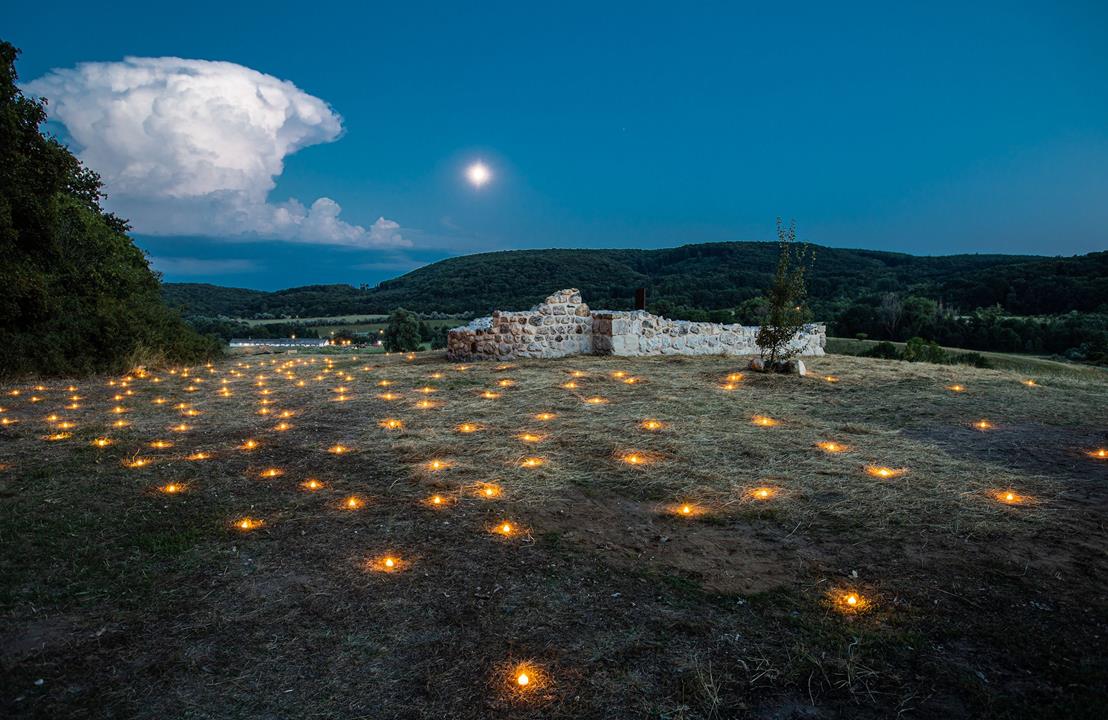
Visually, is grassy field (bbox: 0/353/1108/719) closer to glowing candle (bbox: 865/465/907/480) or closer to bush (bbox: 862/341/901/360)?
glowing candle (bbox: 865/465/907/480)

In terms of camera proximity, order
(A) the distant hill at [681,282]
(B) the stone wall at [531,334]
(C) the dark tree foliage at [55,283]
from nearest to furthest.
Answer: (C) the dark tree foliage at [55,283] → (B) the stone wall at [531,334] → (A) the distant hill at [681,282]

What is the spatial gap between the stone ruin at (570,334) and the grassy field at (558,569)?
239 inches

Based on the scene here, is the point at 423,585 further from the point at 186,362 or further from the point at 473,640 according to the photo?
the point at 186,362

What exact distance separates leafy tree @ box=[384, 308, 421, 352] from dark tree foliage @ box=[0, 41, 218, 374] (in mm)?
9752

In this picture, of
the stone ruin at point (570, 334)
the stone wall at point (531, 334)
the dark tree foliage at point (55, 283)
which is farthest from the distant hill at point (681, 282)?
the dark tree foliage at point (55, 283)

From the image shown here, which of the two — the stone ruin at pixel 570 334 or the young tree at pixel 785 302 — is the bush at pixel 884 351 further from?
the young tree at pixel 785 302

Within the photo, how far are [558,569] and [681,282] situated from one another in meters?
39.5

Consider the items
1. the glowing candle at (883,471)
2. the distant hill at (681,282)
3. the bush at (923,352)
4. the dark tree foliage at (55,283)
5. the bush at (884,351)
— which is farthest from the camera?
the distant hill at (681,282)

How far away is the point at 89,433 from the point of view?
19.2 feet

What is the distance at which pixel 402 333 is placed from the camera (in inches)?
904

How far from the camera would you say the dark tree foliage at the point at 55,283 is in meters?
8.50

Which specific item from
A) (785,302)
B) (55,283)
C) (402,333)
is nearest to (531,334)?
(785,302)

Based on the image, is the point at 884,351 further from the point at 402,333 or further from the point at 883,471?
the point at 883,471

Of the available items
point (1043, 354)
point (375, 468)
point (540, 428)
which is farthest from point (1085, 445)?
point (1043, 354)
